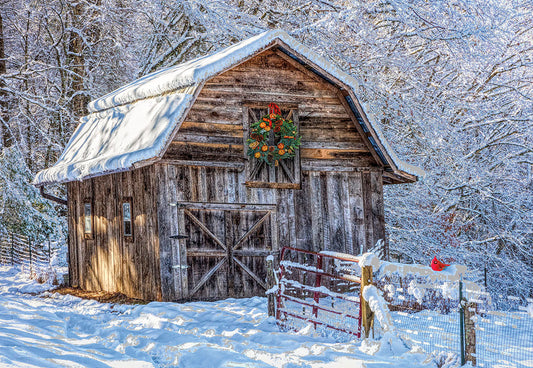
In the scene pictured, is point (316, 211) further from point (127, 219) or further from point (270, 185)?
point (127, 219)

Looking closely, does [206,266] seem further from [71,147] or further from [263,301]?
[71,147]

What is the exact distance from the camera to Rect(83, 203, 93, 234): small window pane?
54.9ft

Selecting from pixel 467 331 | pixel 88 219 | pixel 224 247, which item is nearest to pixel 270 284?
pixel 224 247

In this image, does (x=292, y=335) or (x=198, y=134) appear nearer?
(x=292, y=335)

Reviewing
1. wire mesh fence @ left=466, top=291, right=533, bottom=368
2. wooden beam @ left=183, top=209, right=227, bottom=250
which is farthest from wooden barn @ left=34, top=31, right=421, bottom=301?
wire mesh fence @ left=466, top=291, right=533, bottom=368

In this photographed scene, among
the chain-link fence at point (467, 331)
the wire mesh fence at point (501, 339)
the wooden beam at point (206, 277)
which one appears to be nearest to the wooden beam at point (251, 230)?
the wooden beam at point (206, 277)

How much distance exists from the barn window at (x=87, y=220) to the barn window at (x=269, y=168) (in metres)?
4.52

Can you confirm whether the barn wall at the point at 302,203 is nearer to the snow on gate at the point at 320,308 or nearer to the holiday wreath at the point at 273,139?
the holiday wreath at the point at 273,139

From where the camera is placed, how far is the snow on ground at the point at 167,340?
8562 millimetres

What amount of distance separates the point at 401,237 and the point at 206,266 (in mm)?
9314

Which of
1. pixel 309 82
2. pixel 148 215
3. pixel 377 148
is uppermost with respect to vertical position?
pixel 309 82

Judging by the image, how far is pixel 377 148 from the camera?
15055mm

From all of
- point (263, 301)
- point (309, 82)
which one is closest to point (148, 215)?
point (263, 301)

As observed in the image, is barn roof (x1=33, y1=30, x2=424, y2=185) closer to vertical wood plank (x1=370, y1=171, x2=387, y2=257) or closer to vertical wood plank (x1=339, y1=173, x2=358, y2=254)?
vertical wood plank (x1=370, y1=171, x2=387, y2=257)
